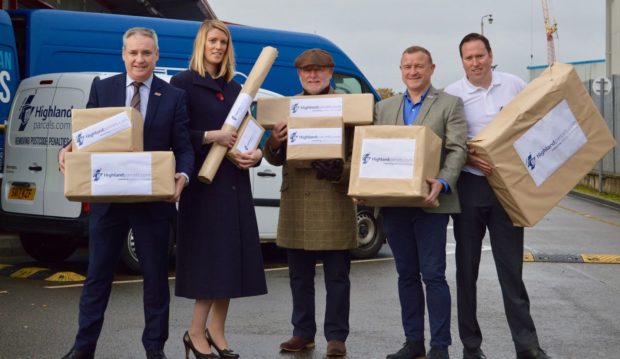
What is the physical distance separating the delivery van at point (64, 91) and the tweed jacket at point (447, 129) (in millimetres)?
4657

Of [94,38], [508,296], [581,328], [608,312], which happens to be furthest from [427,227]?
[94,38]

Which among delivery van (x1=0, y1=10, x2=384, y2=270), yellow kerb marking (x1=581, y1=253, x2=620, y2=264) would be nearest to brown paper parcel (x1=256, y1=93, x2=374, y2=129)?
delivery van (x1=0, y1=10, x2=384, y2=270)

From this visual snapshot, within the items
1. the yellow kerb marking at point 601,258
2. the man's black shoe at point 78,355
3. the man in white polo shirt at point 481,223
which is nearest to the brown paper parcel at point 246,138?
the man in white polo shirt at point 481,223

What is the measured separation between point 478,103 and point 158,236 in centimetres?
207

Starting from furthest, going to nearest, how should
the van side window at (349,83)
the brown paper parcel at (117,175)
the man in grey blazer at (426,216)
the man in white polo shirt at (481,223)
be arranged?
the van side window at (349,83), the man in white polo shirt at (481,223), the man in grey blazer at (426,216), the brown paper parcel at (117,175)

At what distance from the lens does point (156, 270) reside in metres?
5.75

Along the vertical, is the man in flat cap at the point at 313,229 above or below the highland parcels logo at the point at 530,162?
below

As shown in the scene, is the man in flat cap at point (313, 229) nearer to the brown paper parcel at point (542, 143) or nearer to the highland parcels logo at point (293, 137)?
the highland parcels logo at point (293, 137)

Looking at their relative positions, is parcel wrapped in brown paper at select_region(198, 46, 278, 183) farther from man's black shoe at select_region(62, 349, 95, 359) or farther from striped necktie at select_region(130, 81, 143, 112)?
man's black shoe at select_region(62, 349, 95, 359)

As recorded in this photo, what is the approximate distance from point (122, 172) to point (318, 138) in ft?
4.27

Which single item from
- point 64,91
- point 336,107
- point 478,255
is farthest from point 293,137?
point 64,91

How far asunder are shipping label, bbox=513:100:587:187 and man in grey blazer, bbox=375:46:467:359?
0.37 metres

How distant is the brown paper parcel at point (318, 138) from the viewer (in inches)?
241

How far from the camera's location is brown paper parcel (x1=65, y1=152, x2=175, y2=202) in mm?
5426
